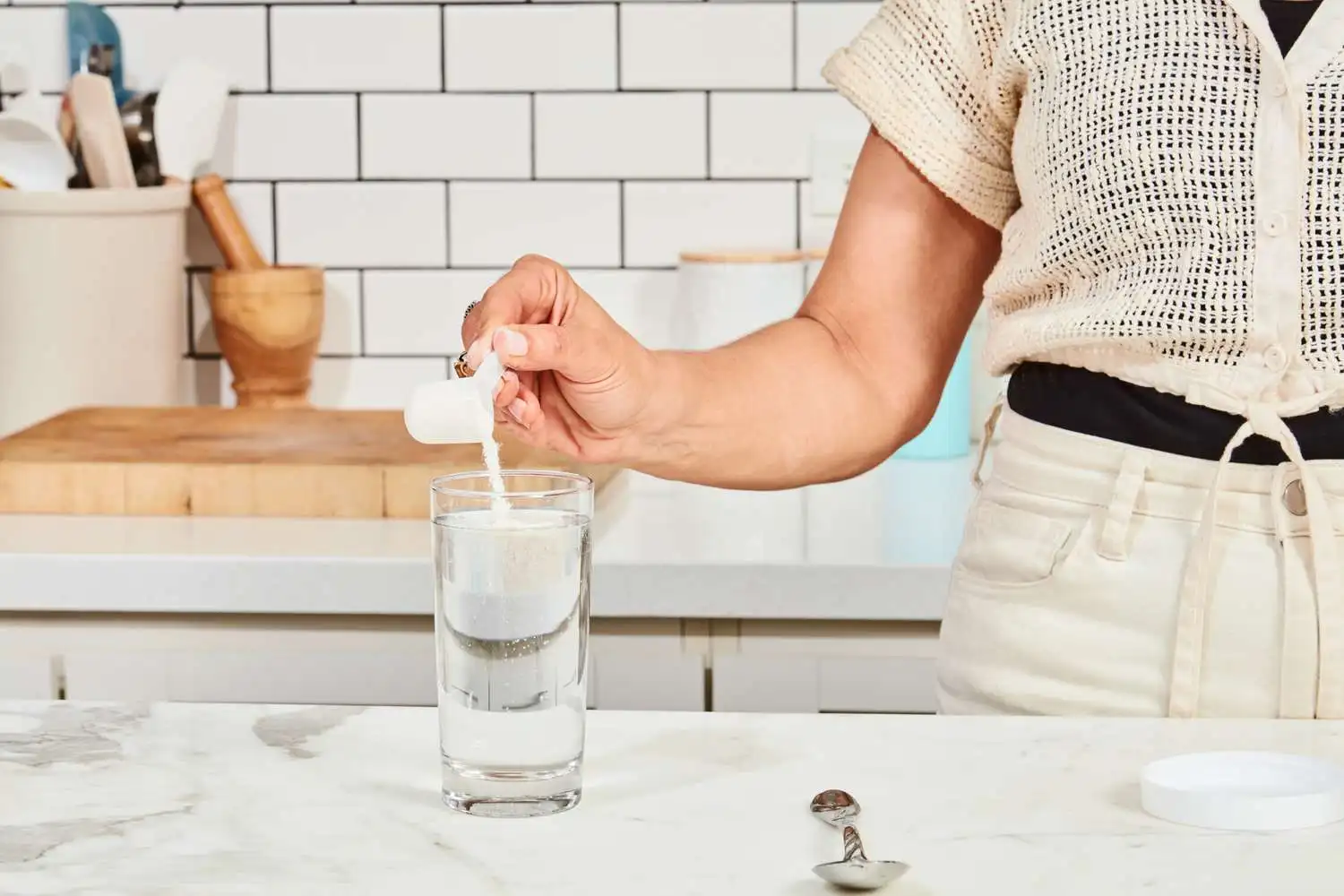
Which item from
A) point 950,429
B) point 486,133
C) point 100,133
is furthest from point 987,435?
point 100,133

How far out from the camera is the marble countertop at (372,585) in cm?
134

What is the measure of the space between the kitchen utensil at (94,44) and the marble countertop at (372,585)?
72 centimetres

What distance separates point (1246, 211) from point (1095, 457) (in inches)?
6.0

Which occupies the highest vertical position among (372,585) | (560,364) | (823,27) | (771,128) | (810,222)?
(823,27)

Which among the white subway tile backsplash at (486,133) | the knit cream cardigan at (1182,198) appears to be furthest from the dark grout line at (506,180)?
the knit cream cardigan at (1182,198)

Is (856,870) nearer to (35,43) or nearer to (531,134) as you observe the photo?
(531,134)

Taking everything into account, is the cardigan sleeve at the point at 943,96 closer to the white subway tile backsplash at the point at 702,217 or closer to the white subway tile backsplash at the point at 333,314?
the white subway tile backsplash at the point at 702,217

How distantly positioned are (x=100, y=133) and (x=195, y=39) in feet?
0.66

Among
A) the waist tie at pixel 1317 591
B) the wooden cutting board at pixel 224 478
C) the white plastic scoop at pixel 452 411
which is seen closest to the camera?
the white plastic scoop at pixel 452 411

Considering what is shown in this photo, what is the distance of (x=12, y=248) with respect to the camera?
69.4 inches

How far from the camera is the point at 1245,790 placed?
672 millimetres

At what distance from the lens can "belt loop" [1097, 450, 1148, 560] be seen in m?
0.92

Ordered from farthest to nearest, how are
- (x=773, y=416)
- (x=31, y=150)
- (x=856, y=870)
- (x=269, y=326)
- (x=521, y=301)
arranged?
(x=269, y=326)
(x=31, y=150)
(x=773, y=416)
(x=521, y=301)
(x=856, y=870)

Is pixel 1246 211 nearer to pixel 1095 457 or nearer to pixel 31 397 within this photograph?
pixel 1095 457
